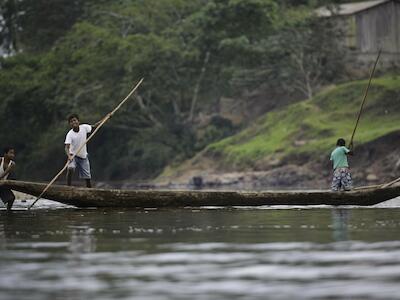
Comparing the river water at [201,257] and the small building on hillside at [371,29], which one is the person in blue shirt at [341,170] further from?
the small building on hillside at [371,29]

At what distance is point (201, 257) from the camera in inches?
472

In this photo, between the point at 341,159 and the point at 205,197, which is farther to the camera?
the point at 341,159

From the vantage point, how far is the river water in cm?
969

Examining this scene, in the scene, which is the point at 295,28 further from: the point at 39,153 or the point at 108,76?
the point at 39,153

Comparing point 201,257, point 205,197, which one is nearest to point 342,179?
point 205,197

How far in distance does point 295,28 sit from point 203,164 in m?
7.95

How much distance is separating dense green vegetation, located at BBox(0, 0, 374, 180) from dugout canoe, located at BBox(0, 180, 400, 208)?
32628 mm

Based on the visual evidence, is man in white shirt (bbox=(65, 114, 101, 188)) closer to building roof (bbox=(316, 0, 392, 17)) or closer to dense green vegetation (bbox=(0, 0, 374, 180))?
dense green vegetation (bbox=(0, 0, 374, 180))

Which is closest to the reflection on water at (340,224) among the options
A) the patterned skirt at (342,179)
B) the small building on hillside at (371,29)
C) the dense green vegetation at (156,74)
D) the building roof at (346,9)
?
the patterned skirt at (342,179)

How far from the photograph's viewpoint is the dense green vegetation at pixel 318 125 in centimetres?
4722

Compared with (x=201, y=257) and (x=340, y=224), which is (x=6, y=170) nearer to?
(x=340, y=224)

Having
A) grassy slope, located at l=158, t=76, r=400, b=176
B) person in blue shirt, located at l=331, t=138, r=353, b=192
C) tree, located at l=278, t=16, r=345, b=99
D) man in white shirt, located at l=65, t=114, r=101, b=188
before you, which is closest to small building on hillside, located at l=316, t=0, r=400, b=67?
tree, located at l=278, t=16, r=345, b=99

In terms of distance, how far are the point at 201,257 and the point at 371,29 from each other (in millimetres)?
42817

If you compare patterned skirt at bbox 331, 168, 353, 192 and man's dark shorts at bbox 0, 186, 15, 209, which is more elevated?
patterned skirt at bbox 331, 168, 353, 192
